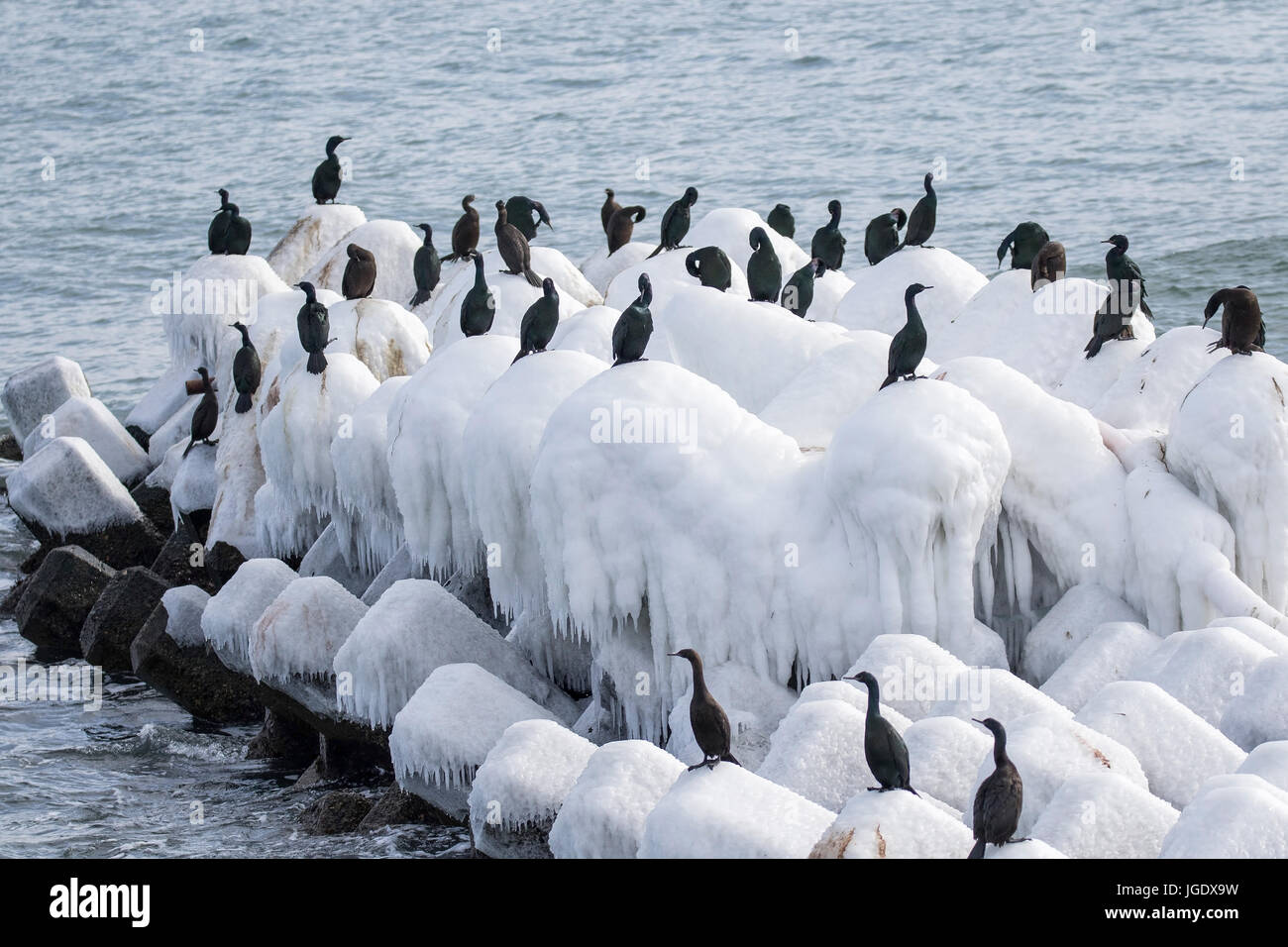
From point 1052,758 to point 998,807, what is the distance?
1295 millimetres

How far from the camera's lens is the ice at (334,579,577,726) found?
13680 mm

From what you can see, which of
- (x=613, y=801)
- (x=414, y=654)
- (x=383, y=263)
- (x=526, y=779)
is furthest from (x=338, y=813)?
(x=383, y=263)

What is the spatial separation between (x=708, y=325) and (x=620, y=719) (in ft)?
12.0

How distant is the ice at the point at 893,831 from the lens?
920 centimetres

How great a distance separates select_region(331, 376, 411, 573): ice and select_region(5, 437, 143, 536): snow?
415 centimetres

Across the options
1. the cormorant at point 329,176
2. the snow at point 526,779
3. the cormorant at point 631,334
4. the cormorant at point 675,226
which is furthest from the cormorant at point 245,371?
the snow at point 526,779

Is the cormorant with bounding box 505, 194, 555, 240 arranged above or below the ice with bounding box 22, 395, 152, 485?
above

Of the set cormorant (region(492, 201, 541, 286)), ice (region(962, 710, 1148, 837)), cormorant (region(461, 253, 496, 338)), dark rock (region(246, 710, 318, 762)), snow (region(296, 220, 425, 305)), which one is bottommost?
dark rock (region(246, 710, 318, 762))

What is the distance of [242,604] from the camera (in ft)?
50.1

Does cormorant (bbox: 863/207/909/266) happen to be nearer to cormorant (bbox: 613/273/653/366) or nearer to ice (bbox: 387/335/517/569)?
ice (bbox: 387/335/517/569)

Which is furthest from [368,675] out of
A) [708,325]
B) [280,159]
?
[280,159]

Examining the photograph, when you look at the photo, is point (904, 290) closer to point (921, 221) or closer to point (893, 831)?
point (921, 221)

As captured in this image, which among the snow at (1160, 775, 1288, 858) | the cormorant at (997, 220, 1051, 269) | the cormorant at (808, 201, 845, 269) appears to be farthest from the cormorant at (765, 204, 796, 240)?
the snow at (1160, 775, 1288, 858)

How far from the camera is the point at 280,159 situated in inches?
1694
